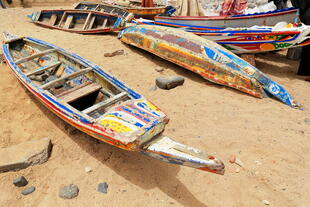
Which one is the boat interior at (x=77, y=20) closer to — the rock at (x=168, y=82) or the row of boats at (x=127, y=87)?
the row of boats at (x=127, y=87)

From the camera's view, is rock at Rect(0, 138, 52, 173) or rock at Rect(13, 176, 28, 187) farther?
rock at Rect(0, 138, 52, 173)

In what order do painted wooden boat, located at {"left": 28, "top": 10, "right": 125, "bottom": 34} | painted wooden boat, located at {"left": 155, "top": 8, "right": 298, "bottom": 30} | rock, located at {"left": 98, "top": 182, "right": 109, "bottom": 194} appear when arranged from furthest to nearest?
painted wooden boat, located at {"left": 28, "top": 10, "right": 125, "bottom": 34} < painted wooden boat, located at {"left": 155, "top": 8, "right": 298, "bottom": 30} < rock, located at {"left": 98, "top": 182, "right": 109, "bottom": 194}

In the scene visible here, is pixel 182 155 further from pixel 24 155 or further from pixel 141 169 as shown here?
pixel 24 155

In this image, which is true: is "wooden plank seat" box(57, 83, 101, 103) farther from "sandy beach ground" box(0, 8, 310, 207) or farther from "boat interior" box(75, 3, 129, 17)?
"boat interior" box(75, 3, 129, 17)

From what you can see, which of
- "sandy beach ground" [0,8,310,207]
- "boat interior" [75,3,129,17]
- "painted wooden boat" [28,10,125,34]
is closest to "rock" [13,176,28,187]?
"sandy beach ground" [0,8,310,207]

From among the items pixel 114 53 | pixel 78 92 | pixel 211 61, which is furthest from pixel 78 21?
pixel 211 61

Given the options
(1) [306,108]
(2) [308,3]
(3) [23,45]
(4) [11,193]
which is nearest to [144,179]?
(4) [11,193]

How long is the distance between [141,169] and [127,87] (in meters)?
1.45

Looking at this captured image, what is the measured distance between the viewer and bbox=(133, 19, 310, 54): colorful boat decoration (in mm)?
5617

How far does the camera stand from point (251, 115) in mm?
4594

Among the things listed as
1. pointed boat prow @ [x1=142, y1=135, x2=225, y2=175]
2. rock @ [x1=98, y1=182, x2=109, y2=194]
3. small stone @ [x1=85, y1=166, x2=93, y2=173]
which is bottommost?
rock @ [x1=98, y1=182, x2=109, y2=194]

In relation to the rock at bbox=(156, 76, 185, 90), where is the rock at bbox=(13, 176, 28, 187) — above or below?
below

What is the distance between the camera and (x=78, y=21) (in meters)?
10.1

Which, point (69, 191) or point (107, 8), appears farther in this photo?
point (107, 8)
